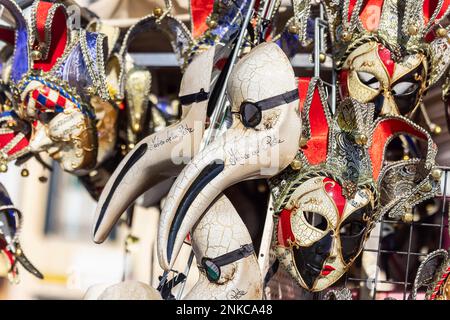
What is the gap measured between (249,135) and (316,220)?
0.27m

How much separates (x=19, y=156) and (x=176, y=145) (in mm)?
563

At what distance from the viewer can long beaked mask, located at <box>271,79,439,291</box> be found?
1.74 meters

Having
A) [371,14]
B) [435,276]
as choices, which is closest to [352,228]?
[435,276]

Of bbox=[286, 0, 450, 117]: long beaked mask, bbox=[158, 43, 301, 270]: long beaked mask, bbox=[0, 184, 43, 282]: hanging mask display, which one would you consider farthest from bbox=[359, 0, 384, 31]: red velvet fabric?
bbox=[0, 184, 43, 282]: hanging mask display

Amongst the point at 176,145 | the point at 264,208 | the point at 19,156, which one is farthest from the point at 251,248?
the point at 19,156

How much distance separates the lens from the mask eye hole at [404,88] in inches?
75.0

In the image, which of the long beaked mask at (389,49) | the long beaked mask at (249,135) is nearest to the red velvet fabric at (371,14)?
the long beaked mask at (389,49)

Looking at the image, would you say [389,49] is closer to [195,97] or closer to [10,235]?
[195,97]

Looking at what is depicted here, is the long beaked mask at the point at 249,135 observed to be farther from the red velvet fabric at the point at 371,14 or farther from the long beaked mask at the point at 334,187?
the red velvet fabric at the point at 371,14

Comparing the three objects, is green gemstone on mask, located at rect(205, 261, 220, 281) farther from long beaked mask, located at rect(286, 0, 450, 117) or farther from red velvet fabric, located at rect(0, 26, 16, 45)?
red velvet fabric, located at rect(0, 26, 16, 45)

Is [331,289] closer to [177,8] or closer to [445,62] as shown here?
[445,62]

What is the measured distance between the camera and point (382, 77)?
1.88m

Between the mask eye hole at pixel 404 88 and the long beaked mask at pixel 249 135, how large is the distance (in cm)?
31

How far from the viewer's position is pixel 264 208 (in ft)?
7.33
